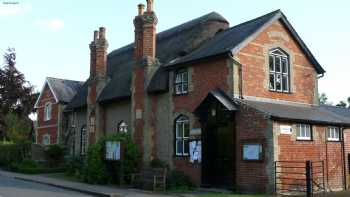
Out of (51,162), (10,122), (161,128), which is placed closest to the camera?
(161,128)

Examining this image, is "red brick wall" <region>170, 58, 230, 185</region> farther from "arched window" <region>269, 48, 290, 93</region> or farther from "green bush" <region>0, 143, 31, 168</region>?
"green bush" <region>0, 143, 31, 168</region>

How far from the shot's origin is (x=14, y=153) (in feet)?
109

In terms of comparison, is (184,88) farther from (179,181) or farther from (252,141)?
(252,141)

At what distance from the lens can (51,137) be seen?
1515 inches

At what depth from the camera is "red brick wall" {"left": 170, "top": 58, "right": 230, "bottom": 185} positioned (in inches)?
772

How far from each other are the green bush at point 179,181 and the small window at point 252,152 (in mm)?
3238

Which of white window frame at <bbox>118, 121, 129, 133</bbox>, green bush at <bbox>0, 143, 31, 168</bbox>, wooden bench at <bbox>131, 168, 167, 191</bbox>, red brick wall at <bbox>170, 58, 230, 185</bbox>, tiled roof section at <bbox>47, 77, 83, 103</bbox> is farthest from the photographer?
tiled roof section at <bbox>47, 77, 83, 103</bbox>

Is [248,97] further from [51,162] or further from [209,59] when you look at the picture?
[51,162]

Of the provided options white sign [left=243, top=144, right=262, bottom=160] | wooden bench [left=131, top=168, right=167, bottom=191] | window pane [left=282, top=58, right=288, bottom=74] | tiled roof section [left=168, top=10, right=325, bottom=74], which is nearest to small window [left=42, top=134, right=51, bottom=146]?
tiled roof section [left=168, top=10, right=325, bottom=74]

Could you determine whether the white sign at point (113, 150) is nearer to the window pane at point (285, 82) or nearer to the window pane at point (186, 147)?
the window pane at point (186, 147)

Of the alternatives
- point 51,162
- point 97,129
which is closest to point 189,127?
point 97,129

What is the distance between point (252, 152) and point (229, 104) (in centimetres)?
221

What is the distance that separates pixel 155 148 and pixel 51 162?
13729 millimetres

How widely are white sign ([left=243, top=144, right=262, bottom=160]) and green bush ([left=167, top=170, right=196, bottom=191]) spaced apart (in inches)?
127
